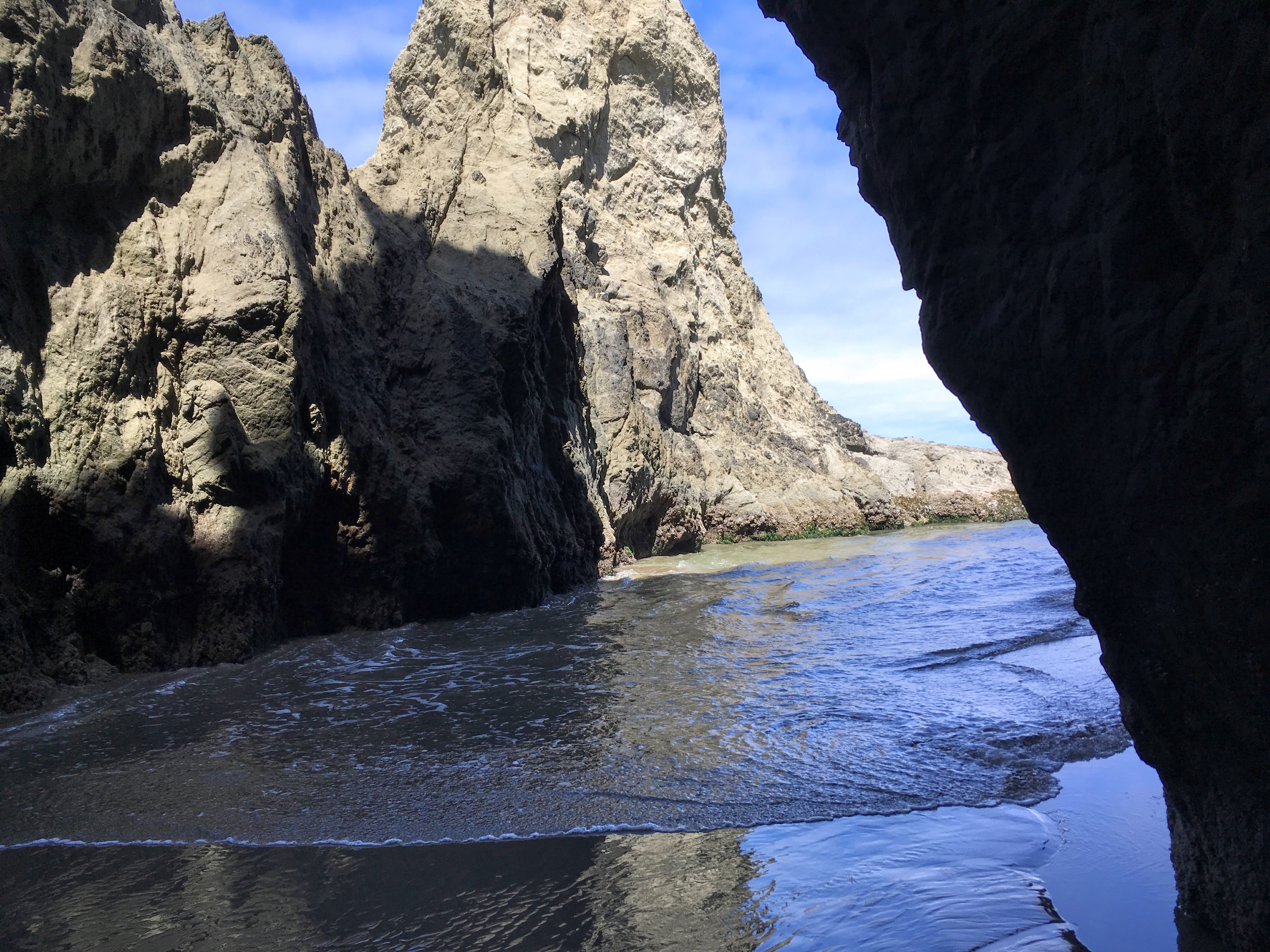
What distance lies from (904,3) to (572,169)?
2174 cm

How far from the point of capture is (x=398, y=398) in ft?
31.1

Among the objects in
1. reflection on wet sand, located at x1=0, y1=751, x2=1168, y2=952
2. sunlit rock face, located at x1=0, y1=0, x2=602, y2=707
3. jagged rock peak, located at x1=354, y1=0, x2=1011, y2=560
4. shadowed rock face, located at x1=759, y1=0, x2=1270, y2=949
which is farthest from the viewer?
jagged rock peak, located at x1=354, y1=0, x2=1011, y2=560

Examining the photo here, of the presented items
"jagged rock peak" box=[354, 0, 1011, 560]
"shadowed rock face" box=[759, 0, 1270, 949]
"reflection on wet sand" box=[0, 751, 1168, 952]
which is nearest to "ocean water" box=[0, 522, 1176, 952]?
"reflection on wet sand" box=[0, 751, 1168, 952]

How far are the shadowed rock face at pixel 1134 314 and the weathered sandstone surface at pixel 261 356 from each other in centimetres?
520

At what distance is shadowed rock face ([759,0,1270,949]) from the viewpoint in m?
1.76

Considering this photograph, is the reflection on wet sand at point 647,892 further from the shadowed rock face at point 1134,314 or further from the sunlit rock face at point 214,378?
the sunlit rock face at point 214,378

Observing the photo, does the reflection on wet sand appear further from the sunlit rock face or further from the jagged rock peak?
the jagged rock peak

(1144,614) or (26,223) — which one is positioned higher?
(26,223)

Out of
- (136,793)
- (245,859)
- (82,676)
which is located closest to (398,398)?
(82,676)

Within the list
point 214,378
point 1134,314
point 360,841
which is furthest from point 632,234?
point 1134,314

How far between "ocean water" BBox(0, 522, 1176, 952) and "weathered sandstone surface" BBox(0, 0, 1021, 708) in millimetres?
910

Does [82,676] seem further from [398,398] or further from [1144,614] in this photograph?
[1144,614]

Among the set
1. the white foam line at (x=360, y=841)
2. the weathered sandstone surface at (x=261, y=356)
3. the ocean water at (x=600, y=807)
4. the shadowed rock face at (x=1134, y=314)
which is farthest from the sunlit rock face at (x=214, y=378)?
the shadowed rock face at (x=1134, y=314)

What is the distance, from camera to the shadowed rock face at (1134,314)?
1.76 metres
